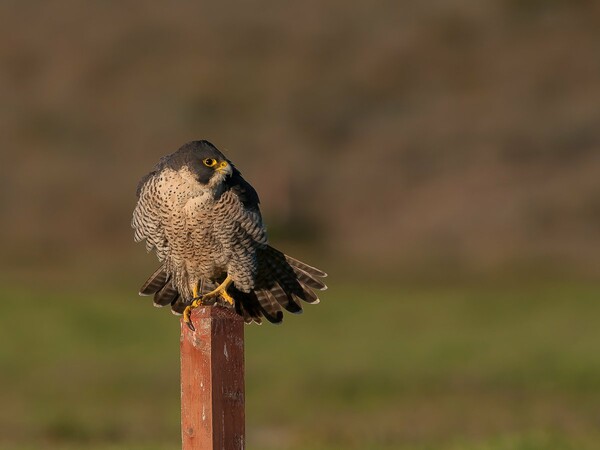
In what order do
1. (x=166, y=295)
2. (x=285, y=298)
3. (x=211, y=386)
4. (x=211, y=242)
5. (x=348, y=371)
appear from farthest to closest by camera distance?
(x=348, y=371) → (x=166, y=295) → (x=285, y=298) → (x=211, y=242) → (x=211, y=386)

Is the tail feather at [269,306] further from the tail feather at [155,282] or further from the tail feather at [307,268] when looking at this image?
the tail feather at [155,282]

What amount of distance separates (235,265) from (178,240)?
0.32 m

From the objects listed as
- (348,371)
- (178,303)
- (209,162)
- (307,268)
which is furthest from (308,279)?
(348,371)

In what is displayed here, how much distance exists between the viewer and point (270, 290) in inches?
279

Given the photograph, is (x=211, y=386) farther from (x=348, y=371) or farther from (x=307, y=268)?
(x=348, y=371)

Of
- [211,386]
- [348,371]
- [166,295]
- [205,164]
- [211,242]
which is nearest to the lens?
[211,386]

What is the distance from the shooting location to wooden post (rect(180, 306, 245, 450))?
5.00m

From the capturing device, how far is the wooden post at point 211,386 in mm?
5000

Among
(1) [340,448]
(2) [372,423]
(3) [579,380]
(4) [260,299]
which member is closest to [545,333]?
(3) [579,380]

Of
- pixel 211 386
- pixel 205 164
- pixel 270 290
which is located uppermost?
pixel 205 164

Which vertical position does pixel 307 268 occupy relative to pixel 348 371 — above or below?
below

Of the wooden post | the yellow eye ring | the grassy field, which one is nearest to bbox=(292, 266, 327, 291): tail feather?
the yellow eye ring

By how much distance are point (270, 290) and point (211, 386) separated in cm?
211

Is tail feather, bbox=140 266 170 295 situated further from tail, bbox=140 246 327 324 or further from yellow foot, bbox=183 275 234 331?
yellow foot, bbox=183 275 234 331
